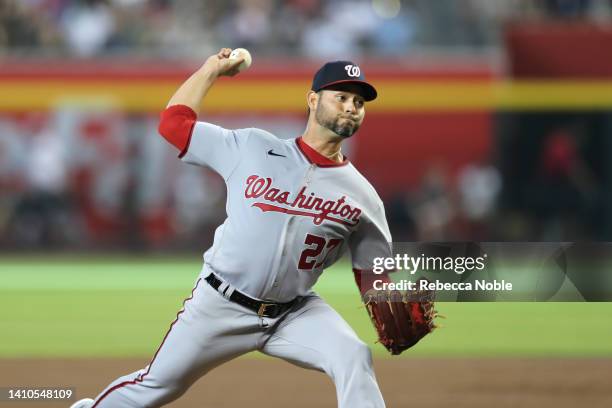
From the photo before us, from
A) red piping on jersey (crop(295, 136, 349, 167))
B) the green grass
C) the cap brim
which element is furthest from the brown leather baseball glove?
the green grass

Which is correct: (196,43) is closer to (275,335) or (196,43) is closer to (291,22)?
(291,22)

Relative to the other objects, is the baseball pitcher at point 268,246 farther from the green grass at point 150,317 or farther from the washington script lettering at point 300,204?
the green grass at point 150,317

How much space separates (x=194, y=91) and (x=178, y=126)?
164 millimetres

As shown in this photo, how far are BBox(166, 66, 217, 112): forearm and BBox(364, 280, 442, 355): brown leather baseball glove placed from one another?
108 cm

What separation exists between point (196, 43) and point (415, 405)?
1030cm

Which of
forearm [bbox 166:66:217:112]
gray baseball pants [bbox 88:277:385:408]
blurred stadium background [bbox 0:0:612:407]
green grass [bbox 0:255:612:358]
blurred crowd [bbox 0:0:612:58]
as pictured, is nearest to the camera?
gray baseball pants [bbox 88:277:385:408]

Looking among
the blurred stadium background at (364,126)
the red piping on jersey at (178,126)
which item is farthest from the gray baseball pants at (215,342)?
the blurred stadium background at (364,126)

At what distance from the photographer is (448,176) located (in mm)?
14320

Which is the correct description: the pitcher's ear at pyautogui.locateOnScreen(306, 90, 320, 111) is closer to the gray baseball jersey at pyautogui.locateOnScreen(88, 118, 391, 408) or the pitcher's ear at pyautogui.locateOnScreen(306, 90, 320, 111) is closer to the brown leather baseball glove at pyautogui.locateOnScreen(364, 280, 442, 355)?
the gray baseball jersey at pyautogui.locateOnScreen(88, 118, 391, 408)

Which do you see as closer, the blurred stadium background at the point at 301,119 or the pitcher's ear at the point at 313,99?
the pitcher's ear at the point at 313,99

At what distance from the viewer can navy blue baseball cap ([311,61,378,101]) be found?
4129mm

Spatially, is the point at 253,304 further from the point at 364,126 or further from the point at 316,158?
the point at 364,126

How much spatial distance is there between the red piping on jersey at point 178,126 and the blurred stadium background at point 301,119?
865 cm

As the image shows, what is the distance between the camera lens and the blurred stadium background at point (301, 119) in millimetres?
13906
